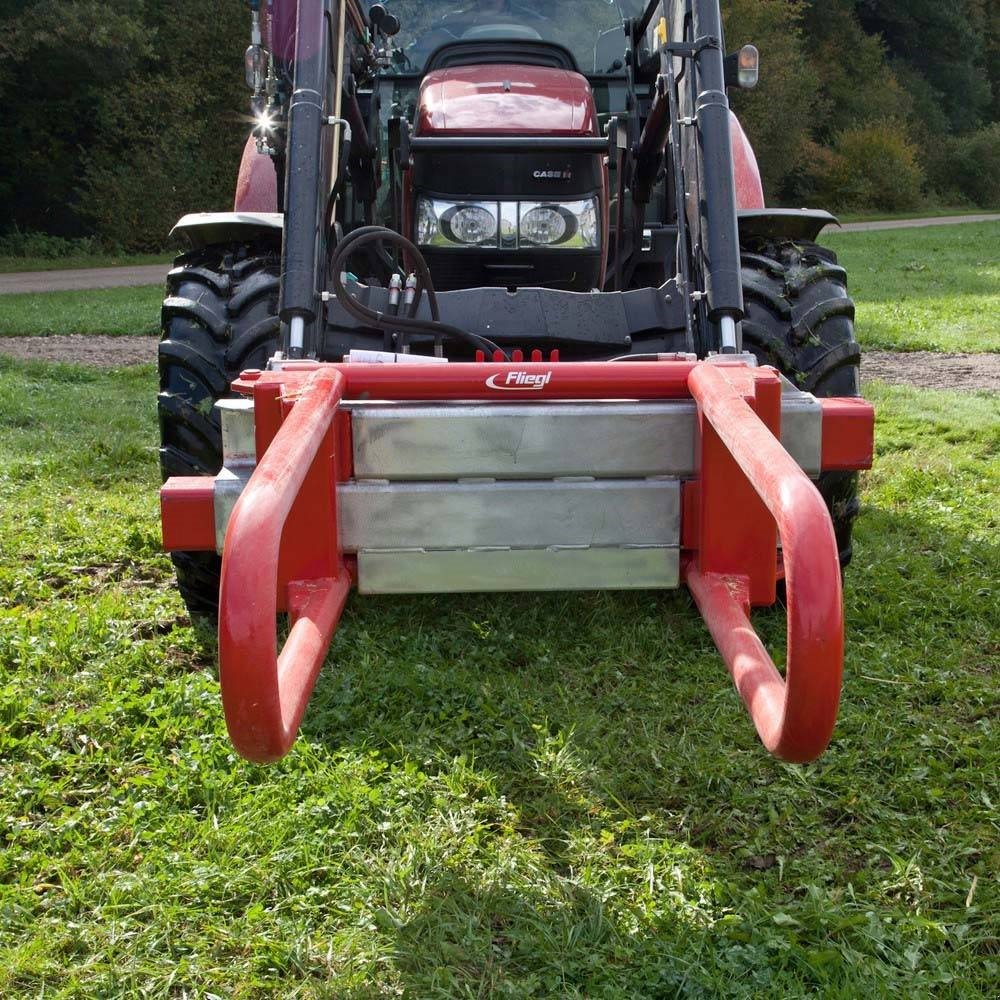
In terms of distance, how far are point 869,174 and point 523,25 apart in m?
31.3

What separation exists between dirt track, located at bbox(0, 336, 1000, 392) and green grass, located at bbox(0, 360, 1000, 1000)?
154 inches

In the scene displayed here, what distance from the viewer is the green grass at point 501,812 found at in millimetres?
2119

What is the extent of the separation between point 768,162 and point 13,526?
1203 inches

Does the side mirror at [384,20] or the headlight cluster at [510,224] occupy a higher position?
the side mirror at [384,20]

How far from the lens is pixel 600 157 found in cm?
401

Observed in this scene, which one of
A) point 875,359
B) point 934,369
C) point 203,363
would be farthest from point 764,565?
point 875,359

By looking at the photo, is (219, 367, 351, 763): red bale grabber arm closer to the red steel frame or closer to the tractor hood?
the red steel frame

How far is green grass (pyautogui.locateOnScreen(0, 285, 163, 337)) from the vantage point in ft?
35.5

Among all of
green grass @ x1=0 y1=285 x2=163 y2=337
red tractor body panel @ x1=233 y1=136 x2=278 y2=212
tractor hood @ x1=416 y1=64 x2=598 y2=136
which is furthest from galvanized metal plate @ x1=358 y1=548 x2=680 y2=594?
green grass @ x1=0 y1=285 x2=163 y2=337

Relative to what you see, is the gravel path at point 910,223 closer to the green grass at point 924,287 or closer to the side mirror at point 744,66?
the green grass at point 924,287

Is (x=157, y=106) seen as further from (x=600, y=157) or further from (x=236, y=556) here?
(x=236, y=556)

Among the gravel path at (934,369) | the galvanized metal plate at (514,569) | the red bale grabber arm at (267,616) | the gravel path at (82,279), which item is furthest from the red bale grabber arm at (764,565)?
the gravel path at (82,279)

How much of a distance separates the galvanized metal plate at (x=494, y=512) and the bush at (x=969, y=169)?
3805 cm

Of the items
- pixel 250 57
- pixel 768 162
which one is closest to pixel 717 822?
pixel 250 57
